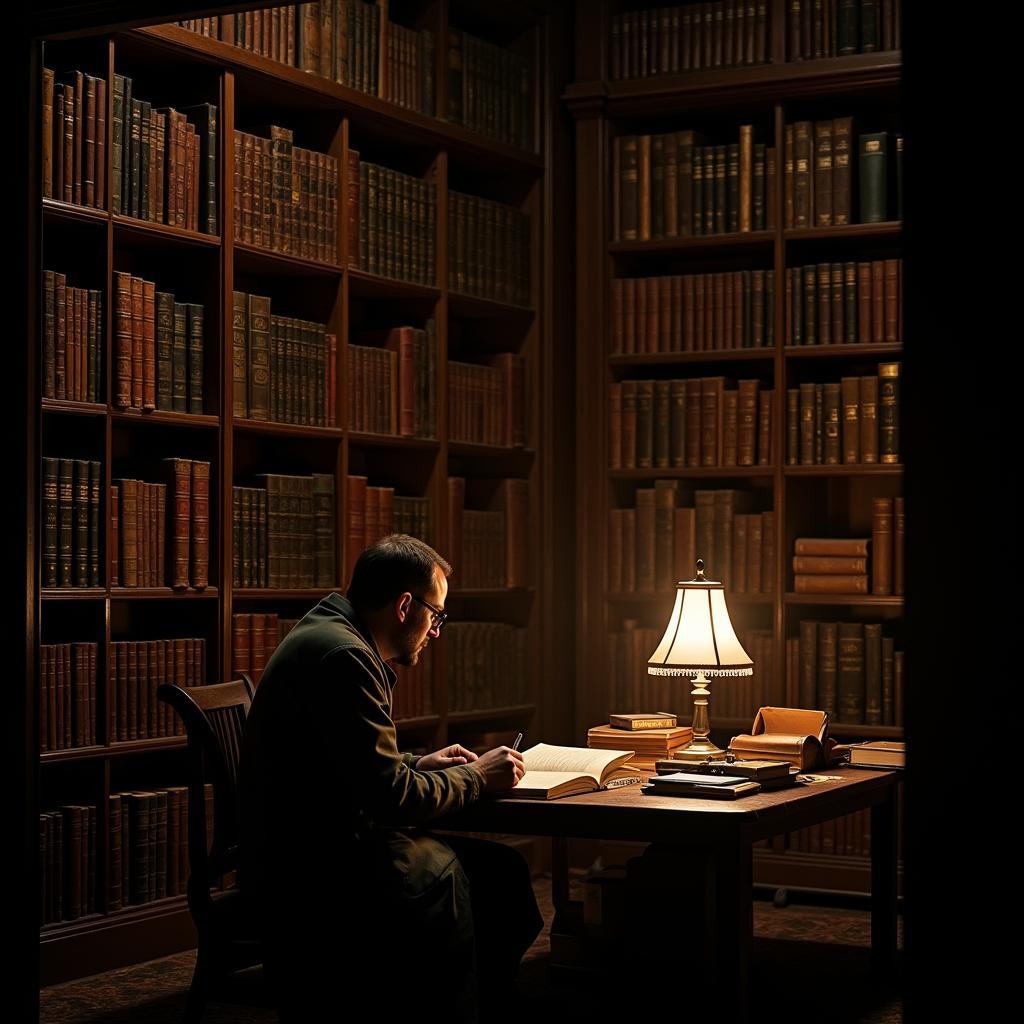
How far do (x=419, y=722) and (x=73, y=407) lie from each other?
1.77 metres

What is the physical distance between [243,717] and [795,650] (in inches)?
102

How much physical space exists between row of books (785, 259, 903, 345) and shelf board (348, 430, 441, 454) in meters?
1.37

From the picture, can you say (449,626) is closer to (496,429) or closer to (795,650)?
(496,429)

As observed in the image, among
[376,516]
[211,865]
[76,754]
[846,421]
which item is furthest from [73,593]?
[846,421]

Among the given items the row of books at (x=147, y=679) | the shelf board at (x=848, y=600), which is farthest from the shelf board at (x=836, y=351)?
the row of books at (x=147, y=679)

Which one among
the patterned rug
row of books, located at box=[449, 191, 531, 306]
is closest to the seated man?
the patterned rug

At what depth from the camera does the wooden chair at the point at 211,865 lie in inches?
141

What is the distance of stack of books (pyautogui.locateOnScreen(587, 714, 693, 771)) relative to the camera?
14.3ft

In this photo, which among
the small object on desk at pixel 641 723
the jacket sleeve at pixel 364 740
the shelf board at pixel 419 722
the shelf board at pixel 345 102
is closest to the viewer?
the jacket sleeve at pixel 364 740

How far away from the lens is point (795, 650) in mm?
5949

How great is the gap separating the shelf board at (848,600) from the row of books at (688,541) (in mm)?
101

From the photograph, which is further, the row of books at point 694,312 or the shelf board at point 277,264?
the row of books at point 694,312

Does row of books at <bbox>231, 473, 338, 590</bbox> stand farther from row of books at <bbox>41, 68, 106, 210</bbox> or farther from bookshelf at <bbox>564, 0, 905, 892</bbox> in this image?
bookshelf at <bbox>564, 0, 905, 892</bbox>

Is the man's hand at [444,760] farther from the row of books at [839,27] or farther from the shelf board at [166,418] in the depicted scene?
the row of books at [839,27]
